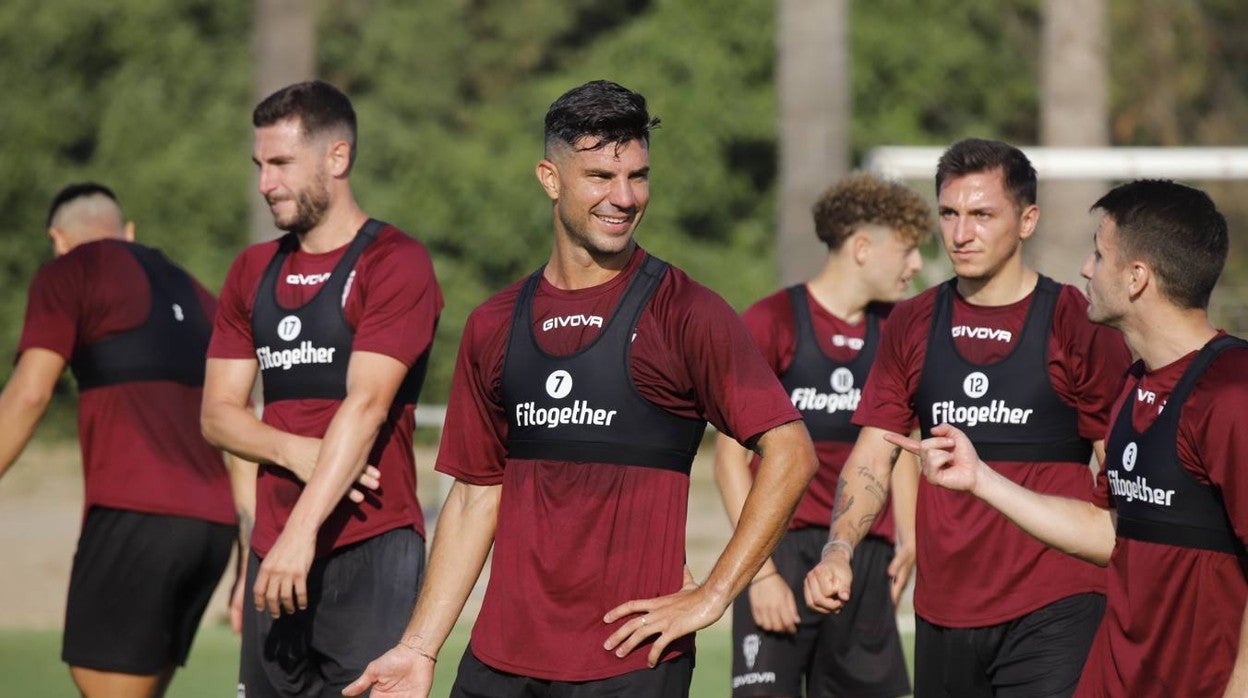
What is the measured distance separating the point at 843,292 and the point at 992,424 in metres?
1.69

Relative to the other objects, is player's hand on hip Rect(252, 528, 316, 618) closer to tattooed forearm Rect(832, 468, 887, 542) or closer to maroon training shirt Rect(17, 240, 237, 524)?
tattooed forearm Rect(832, 468, 887, 542)

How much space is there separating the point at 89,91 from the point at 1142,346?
73.1ft

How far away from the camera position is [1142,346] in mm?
4531

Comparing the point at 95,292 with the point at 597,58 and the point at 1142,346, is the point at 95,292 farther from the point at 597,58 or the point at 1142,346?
the point at 597,58

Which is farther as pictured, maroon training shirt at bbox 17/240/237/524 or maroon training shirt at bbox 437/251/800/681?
maroon training shirt at bbox 17/240/237/524

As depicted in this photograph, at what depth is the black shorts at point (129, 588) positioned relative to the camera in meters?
6.82

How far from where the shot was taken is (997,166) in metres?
5.71

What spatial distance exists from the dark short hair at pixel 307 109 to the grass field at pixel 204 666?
13.1 feet

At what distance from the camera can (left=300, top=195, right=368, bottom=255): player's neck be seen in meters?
5.97

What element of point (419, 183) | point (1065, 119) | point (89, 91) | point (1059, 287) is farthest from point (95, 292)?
point (89, 91)

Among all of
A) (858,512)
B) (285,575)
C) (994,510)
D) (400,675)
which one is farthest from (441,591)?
(994,510)

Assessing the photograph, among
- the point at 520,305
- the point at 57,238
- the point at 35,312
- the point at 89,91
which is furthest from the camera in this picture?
the point at 89,91

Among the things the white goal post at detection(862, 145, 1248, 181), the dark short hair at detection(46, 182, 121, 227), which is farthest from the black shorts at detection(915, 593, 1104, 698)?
the white goal post at detection(862, 145, 1248, 181)

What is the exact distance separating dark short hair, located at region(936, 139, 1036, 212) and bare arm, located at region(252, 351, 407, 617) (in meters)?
1.92
